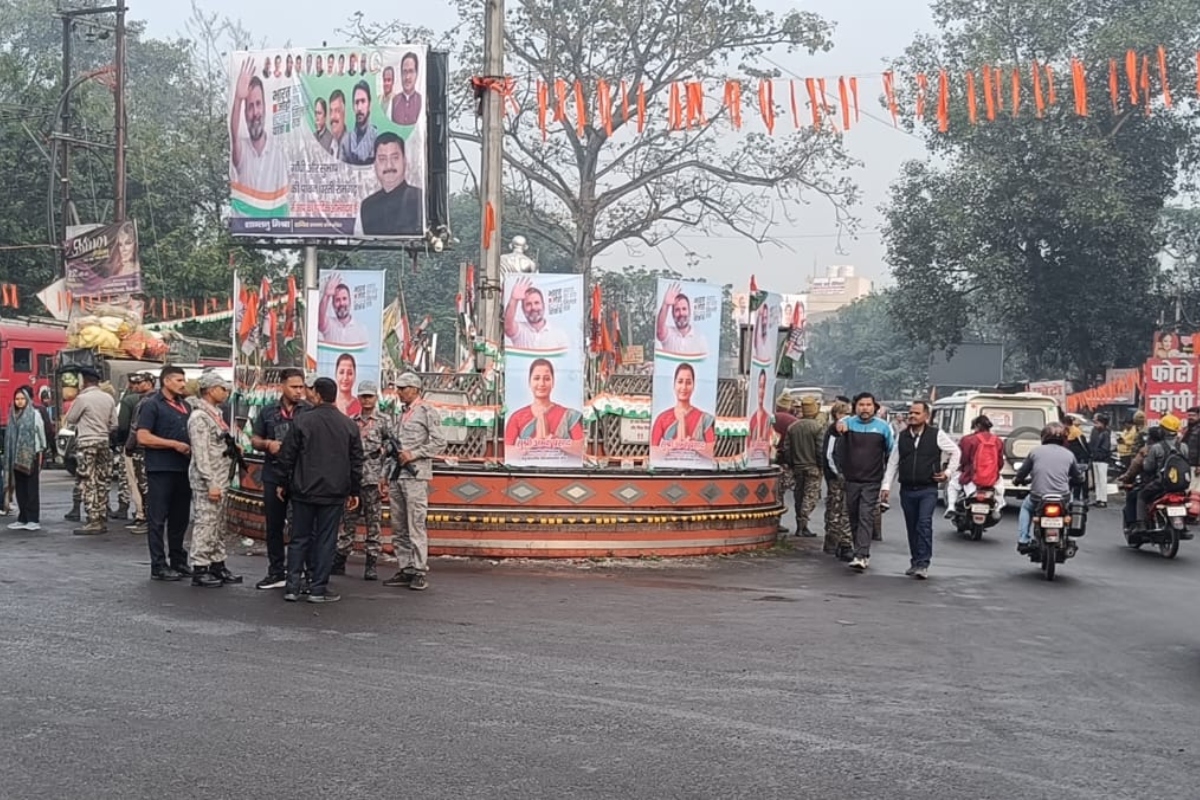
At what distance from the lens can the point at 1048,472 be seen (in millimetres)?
13367

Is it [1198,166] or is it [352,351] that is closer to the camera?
[352,351]

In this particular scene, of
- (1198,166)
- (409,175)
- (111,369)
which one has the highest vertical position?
(1198,166)

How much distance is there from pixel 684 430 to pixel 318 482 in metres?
4.75

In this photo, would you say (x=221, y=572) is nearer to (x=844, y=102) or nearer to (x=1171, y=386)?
(x=844, y=102)

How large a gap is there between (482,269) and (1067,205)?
2766 cm

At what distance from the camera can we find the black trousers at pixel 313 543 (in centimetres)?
1018

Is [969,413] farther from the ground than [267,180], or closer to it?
closer to it


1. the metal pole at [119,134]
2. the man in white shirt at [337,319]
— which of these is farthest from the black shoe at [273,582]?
the metal pole at [119,134]

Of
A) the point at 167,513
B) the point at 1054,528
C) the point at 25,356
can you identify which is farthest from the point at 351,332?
the point at 25,356

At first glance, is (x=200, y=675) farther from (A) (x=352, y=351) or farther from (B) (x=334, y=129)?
(B) (x=334, y=129)

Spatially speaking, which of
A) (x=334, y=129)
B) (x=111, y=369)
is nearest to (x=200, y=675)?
(x=334, y=129)

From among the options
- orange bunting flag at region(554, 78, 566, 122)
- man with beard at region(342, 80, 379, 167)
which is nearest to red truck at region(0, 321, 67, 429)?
man with beard at region(342, 80, 379, 167)

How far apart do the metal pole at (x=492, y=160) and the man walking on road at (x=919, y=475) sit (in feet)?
15.9

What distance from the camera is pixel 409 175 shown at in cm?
2495
